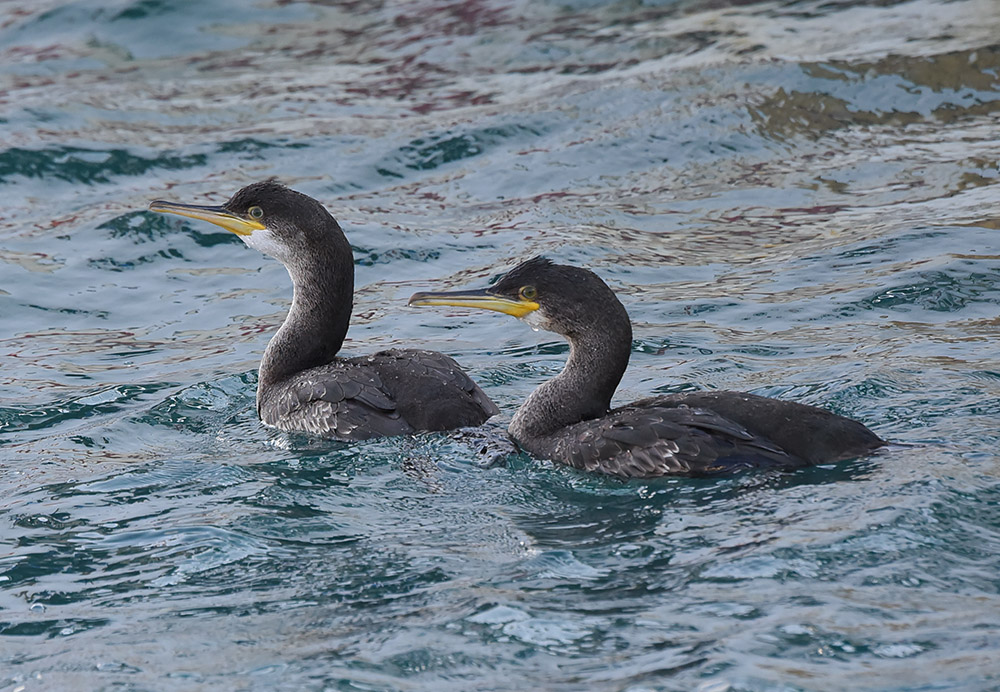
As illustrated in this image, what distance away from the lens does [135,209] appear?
1176 cm

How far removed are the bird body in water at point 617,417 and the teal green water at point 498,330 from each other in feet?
0.43

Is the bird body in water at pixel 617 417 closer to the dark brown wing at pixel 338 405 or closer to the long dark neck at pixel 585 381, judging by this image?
the long dark neck at pixel 585 381

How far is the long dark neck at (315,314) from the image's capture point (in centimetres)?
752

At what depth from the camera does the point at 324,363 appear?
7660mm

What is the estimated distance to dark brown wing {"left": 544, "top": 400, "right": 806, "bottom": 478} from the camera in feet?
19.6

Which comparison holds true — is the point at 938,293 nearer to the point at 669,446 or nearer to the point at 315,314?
the point at 669,446

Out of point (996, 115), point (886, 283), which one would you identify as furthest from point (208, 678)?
point (996, 115)

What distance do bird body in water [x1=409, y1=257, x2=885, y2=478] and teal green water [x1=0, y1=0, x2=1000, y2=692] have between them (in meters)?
0.13

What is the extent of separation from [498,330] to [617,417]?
2.94m

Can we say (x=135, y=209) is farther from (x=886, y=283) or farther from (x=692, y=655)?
(x=692, y=655)

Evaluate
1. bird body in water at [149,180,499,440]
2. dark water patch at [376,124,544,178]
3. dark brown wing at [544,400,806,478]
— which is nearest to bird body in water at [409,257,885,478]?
dark brown wing at [544,400,806,478]

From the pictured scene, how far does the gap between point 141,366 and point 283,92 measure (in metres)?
7.02

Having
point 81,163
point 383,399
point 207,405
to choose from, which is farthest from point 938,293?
point 81,163

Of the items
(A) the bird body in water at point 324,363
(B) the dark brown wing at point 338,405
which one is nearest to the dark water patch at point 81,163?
(A) the bird body in water at point 324,363
